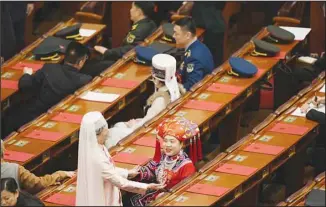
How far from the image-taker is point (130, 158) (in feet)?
39.5

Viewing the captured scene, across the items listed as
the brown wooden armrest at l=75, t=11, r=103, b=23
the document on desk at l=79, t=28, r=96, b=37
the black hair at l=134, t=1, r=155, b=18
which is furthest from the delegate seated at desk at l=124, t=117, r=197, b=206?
the brown wooden armrest at l=75, t=11, r=103, b=23

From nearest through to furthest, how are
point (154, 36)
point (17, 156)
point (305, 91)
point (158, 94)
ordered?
point (17, 156), point (158, 94), point (305, 91), point (154, 36)

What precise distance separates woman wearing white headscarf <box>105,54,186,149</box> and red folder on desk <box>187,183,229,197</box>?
1431 millimetres

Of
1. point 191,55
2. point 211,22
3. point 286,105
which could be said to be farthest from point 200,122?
point 211,22

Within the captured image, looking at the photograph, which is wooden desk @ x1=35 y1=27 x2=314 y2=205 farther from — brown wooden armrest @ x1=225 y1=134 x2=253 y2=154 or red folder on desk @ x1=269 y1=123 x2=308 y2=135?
red folder on desk @ x1=269 y1=123 x2=308 y2=135

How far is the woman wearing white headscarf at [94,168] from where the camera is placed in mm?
10836

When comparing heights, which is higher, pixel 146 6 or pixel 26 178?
pixel 146 6

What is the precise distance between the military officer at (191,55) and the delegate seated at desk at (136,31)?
801mm

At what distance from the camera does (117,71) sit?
13.7m

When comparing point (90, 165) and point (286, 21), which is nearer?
point (90, 165)

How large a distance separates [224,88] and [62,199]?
2384 millimetres

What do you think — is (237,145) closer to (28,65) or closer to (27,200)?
(27,200)

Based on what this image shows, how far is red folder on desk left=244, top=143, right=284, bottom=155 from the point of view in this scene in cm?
1207

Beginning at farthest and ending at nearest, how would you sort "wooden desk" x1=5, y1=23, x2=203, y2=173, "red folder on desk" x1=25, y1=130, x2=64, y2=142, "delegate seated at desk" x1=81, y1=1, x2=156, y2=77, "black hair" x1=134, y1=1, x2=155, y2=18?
"black hair" x1=134, y1=1, x2=155, y2=18
"delegate seated at desk" x1=81, y1=1, x2=156, y2=77
"red folder on desk" x1=25, y1=130, x2=64, y2=142
"wooden desk" x1=5, y1=23, x2=203, y2=173
